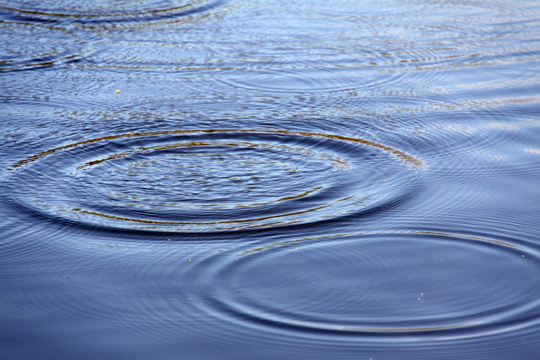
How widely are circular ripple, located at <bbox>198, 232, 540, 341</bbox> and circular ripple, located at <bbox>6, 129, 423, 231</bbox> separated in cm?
25

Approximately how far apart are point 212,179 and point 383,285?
3.24ft

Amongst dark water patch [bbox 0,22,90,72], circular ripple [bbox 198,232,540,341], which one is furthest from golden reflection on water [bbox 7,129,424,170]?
dark water patch [bbox 0,22,90,72]

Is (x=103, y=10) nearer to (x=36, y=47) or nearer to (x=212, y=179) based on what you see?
(x=36, y=47)

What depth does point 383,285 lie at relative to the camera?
1.84 meters

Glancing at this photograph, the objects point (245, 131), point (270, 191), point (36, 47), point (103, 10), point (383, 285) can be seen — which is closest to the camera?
point (383, 285)

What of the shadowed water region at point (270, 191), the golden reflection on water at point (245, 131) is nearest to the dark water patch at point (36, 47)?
the shadowed water region at point (270, 191)

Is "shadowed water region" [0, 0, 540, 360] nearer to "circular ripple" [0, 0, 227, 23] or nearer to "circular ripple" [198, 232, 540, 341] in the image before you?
"circular ripple" [198, 232, 540, 341]

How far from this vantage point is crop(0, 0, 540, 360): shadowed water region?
5.49 feet

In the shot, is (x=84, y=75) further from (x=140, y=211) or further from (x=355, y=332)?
(x=355, y=332)

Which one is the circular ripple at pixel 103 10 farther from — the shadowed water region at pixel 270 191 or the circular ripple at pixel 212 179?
the circular ripple at pixel 212 179

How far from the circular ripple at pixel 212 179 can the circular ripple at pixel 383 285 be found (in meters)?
0.25

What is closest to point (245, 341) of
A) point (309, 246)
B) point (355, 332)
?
point (355, 332)

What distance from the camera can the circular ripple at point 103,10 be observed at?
187 inches

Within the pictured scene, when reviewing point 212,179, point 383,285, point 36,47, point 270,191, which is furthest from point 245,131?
point 36,47
